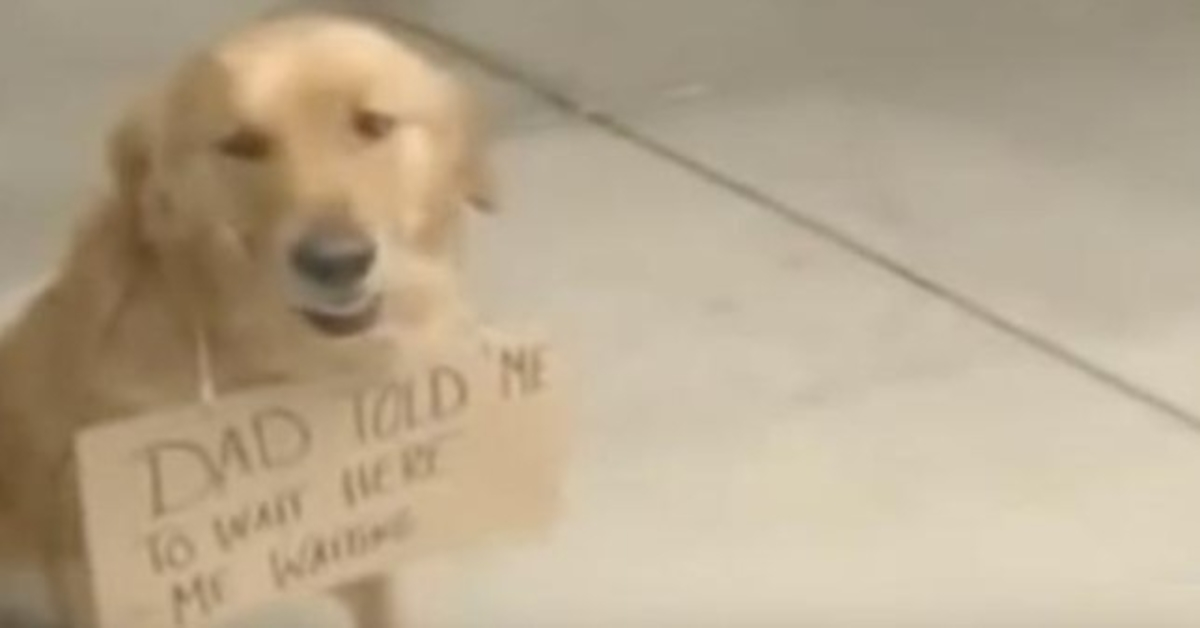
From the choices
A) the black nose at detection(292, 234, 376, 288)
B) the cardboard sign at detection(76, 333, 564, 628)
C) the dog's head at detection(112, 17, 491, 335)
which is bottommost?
the cardboard sign at detection(76, 333, 564, 628)

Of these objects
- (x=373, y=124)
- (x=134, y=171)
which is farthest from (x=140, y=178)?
(x=373, y=124)

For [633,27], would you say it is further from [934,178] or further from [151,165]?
[151,165]

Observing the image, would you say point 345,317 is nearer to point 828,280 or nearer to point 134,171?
point 134,171

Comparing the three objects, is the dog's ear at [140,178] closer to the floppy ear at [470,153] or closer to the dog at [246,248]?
the dog at [246,248]

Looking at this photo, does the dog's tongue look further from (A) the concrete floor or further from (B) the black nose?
(A) the concrete floor

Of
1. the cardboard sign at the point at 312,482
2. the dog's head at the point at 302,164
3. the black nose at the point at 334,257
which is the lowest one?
the cardboard sign at the point at 312,482

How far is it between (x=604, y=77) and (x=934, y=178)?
0.31 meters

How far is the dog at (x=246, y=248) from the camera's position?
1.14 m

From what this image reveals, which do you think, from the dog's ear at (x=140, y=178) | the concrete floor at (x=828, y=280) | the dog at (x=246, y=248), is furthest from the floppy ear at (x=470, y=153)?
the concrete floor at (x=828, y=280)

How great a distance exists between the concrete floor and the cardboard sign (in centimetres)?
13

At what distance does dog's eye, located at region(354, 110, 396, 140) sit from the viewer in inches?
45.5

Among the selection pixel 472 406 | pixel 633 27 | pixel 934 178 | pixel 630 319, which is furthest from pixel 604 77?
pixel 472 406

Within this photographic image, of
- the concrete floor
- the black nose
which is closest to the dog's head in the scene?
the black nose

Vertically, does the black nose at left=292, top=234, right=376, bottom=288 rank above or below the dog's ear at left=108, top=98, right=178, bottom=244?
below
